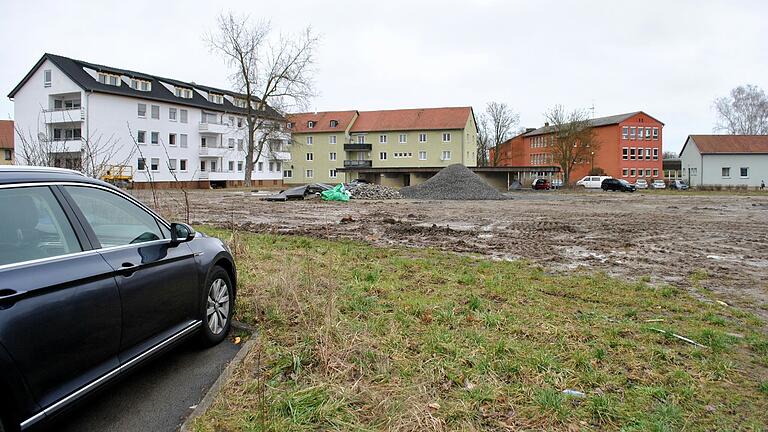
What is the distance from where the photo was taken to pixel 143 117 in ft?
191

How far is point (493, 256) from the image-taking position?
37.2 ft

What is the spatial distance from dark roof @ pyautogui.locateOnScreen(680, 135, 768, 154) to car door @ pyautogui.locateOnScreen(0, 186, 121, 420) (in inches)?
3277

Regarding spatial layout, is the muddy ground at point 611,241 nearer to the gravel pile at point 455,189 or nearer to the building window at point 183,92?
the gravel pile at point 455,189

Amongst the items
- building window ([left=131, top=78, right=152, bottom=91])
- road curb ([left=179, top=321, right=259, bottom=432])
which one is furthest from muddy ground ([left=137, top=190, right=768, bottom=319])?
building window ([left=131, top=78, right=152, bottom=91])

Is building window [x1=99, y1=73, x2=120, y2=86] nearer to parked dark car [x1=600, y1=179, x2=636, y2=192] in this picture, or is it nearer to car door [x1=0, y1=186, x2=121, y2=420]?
parked dark car [x1=600, y1=179, x2=636, y2=192]

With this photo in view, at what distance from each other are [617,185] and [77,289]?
195ft

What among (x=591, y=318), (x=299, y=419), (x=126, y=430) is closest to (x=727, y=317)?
(x=591, y=318)

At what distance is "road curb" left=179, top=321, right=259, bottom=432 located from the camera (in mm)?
3412

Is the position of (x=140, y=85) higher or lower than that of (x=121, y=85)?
higher

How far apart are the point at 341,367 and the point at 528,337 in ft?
6.59

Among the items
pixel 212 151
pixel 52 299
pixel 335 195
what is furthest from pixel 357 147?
pixel 52 299

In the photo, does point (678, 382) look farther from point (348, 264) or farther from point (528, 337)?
point (348, 264)

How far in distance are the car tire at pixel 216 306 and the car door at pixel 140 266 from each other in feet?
0.61

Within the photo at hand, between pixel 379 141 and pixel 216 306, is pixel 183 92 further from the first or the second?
pixel 216 306
